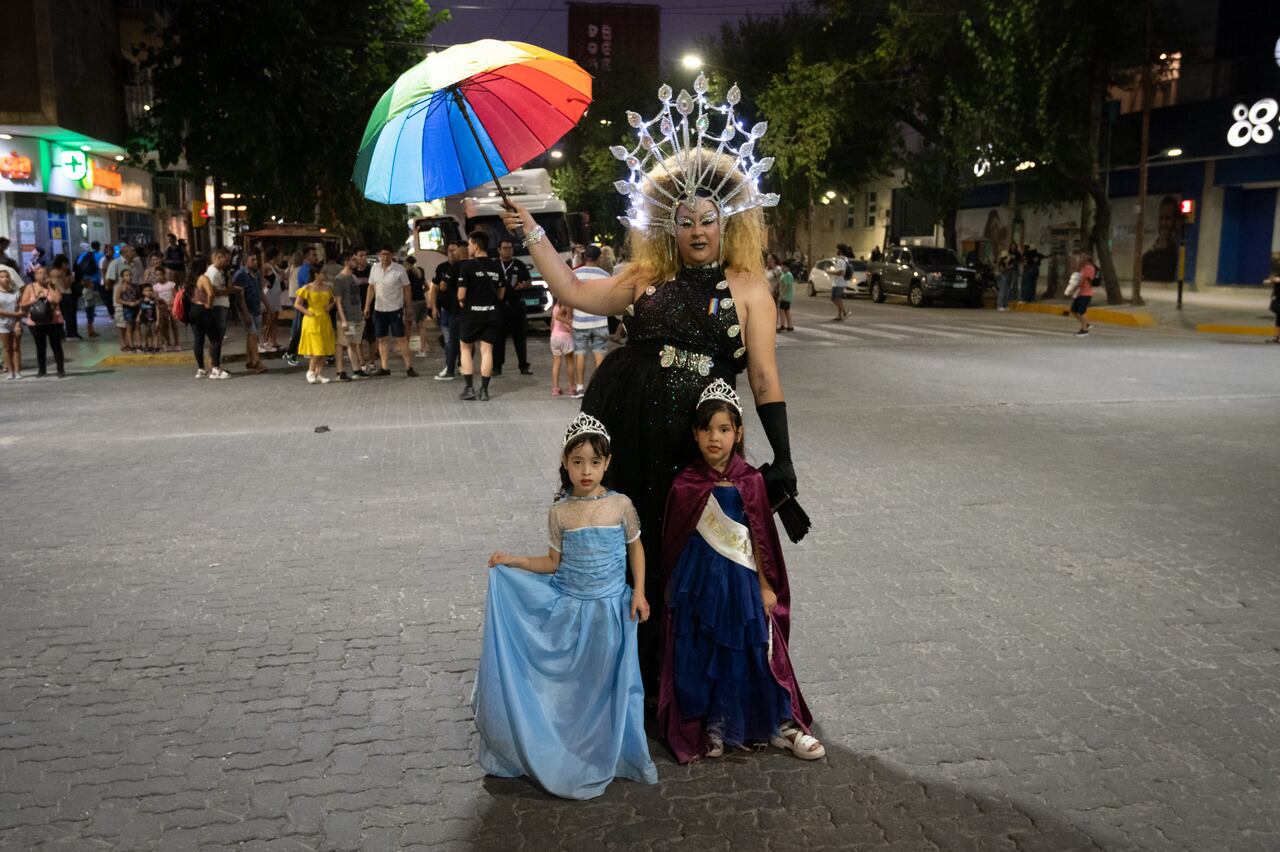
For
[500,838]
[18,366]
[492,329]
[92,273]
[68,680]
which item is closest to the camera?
[500,838]

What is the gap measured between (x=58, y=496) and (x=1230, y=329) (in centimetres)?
2320

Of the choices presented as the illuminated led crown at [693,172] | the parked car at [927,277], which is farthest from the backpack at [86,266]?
the illuminated led crown at [693,172]

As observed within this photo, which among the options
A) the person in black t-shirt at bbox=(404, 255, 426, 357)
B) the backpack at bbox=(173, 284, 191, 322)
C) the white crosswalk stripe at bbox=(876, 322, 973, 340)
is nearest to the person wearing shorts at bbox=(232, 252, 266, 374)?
the backpack at bbox=(173, 284, 191, 322)

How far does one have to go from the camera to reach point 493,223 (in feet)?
77.2

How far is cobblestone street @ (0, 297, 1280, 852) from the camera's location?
350cm

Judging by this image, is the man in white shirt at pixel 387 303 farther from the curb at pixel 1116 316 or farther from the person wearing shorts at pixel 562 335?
the curb at pixel 1116 316

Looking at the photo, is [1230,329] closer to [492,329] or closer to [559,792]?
[492,329]

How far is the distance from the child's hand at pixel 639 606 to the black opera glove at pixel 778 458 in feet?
1.88

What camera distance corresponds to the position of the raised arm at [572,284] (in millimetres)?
3893

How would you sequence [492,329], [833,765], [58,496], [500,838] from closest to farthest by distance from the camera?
1. [500,838]
2. [833,765]
3. [58,496]
4. [492,329]

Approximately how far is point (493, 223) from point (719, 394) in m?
20.5

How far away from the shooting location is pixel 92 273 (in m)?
25.6

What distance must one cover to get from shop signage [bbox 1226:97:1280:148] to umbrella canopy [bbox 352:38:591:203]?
30624 millimetres

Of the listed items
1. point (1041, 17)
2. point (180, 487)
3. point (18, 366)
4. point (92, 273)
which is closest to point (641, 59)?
point (1041, 17)
